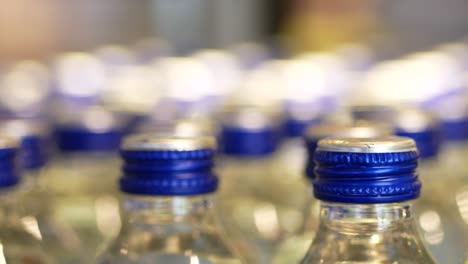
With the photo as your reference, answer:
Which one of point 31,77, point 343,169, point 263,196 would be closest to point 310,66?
point 31,77

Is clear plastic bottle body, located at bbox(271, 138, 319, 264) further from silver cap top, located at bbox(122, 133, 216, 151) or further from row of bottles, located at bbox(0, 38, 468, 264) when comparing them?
silver cap top, located at bbox(122, 133, 216, 151)

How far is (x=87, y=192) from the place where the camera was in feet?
4.23

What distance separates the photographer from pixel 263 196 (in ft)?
4.05

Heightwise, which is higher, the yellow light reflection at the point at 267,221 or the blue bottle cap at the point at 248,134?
the blue bottle cap at the point at 248,134

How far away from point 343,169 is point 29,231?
38 cm

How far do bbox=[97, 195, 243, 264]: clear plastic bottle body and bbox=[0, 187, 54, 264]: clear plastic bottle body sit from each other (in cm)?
8

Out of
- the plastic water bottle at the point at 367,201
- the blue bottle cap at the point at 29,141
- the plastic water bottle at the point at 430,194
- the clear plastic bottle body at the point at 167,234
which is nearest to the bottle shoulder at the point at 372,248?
the plastic water bottle at the point at 367,201

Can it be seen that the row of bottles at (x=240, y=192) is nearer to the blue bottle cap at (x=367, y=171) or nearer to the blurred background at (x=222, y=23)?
the blue bottle cap at (x=367, y=171)

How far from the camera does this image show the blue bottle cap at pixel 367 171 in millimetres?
631

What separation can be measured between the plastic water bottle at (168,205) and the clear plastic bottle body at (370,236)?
106 mm

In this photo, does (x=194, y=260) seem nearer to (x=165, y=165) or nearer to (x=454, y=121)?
(x=165, y=165)

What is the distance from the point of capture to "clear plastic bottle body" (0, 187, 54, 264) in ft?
2.64

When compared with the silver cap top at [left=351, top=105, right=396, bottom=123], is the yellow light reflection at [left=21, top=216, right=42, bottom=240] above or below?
below

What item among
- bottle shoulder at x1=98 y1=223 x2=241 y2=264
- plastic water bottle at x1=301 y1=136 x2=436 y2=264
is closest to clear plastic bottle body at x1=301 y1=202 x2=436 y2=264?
plastic water bottle at x1=301 y1=136 x2=436 y2=264
